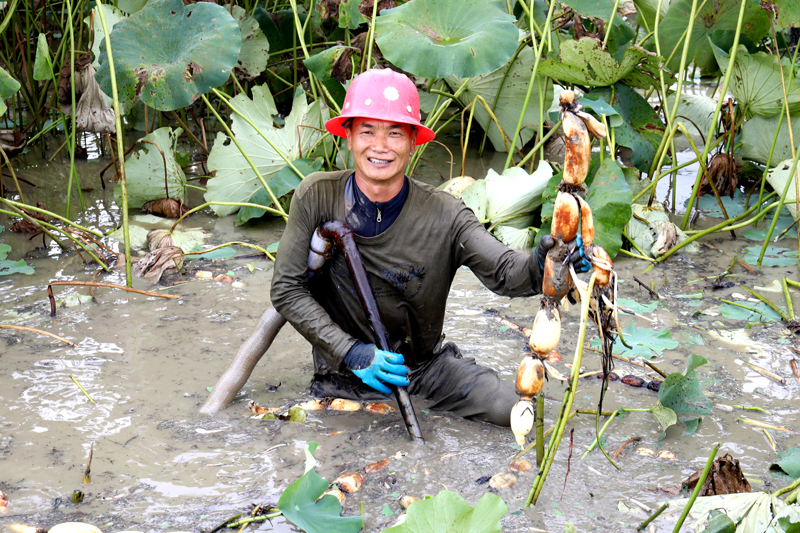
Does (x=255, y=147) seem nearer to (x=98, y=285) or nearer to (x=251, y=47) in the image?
(x=251, y=47)

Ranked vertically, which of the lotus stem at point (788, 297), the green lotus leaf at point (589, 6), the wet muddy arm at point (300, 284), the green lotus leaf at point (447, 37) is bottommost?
the lotus stem at point (788, 297)

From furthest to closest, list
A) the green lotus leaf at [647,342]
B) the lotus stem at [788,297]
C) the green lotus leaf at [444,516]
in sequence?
the lotus stem at [788,297] → the green lotus leaf at [647,342] → the green lotus leaf at [444,516]

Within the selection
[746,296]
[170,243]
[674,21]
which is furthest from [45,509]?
[674,21]

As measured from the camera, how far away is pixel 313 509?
166cm

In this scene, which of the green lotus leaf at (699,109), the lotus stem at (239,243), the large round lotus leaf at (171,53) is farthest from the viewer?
the green lotus leaf at (699,109)

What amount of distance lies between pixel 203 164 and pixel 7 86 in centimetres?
154

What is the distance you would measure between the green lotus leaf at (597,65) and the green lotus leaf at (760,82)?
0.44 meters

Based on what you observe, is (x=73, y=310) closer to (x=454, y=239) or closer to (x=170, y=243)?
(x=170, y=243)

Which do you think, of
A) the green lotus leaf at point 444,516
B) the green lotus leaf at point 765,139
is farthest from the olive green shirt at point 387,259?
the green lotus leaf at point 765,139

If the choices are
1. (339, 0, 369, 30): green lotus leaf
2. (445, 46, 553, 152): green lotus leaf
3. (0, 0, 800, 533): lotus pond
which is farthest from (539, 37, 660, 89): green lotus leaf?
(339, 0, 369, 30): green lotus leaf

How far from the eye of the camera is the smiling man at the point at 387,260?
207 cm

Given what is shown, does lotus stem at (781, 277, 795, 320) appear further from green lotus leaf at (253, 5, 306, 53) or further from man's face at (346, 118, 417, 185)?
green lotus leaf at (253, 5, 306, 53)

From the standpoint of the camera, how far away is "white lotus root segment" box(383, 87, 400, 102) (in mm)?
2035

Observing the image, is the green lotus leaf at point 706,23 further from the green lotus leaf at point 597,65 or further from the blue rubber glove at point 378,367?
the blue rubber glove at point 378,367
